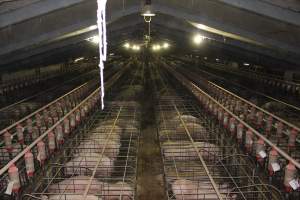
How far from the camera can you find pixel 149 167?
7.85m

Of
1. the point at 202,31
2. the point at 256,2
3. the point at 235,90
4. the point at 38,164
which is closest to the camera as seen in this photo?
the point at 38,164

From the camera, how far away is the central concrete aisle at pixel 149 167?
6.52 meters

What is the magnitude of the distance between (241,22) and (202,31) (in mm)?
4617

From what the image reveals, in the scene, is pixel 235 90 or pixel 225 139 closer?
pixel 225 139

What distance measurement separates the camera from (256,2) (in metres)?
8.83

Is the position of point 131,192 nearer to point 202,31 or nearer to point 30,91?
point 202,31

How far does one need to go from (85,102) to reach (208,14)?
16.9ft

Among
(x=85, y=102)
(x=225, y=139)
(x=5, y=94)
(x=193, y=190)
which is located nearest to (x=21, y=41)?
(x=85, y=102)

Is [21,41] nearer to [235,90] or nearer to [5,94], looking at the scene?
[5,94]

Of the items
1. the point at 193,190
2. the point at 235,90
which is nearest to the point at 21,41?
the point at 193,190

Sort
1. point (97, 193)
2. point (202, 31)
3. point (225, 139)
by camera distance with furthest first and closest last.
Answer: point (202, 31)
point (225, 139)
point (97, 193)

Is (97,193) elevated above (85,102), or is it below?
below

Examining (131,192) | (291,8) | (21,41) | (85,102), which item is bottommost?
(131,192)

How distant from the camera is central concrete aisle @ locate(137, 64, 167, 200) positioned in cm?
652
